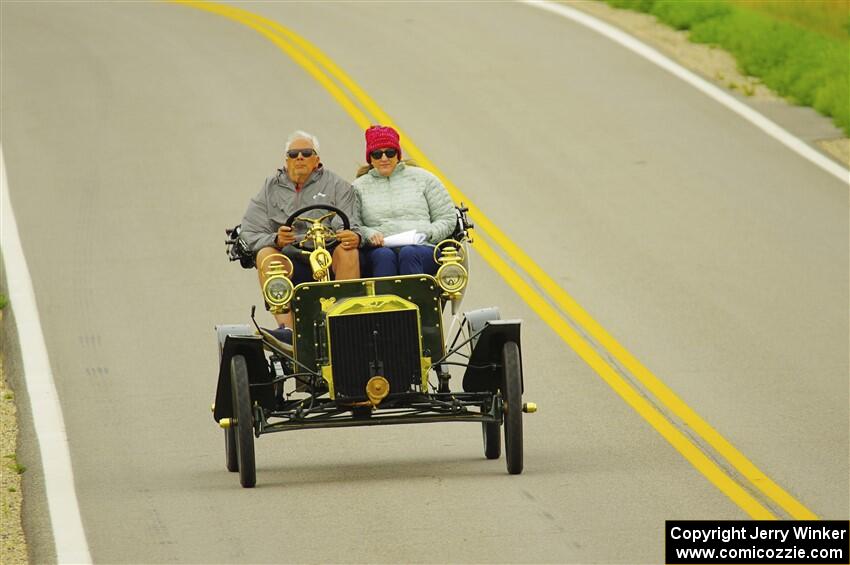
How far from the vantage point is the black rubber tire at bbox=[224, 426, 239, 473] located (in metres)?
11.3

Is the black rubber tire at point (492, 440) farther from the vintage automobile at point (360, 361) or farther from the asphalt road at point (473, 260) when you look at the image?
the vintage automobile at point (360, 361)

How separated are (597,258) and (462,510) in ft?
26.6

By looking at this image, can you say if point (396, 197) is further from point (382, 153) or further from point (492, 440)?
point (492, 440)

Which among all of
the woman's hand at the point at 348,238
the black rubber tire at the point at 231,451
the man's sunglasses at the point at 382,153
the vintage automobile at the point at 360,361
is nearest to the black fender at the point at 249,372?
the vintage automobile at the point at 360,361

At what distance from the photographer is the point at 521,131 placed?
74.6 feet

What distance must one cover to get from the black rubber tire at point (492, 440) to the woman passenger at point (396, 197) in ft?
3.95

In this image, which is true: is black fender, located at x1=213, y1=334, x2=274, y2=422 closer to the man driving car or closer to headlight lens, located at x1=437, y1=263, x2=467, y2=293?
the man driving car

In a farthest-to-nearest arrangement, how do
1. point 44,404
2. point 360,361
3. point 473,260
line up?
point 473,260
point 44,404
point 360,361

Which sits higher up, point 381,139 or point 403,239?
point 381,139

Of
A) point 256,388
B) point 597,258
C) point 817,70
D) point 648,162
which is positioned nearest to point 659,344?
point 597,258

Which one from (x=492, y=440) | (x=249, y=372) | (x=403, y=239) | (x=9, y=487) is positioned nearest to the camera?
(x=249, y=372)

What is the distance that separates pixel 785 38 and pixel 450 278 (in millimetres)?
16623

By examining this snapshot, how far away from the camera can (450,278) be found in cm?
1101

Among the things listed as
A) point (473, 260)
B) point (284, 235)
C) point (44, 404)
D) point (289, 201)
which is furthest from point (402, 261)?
point (473, 260)
